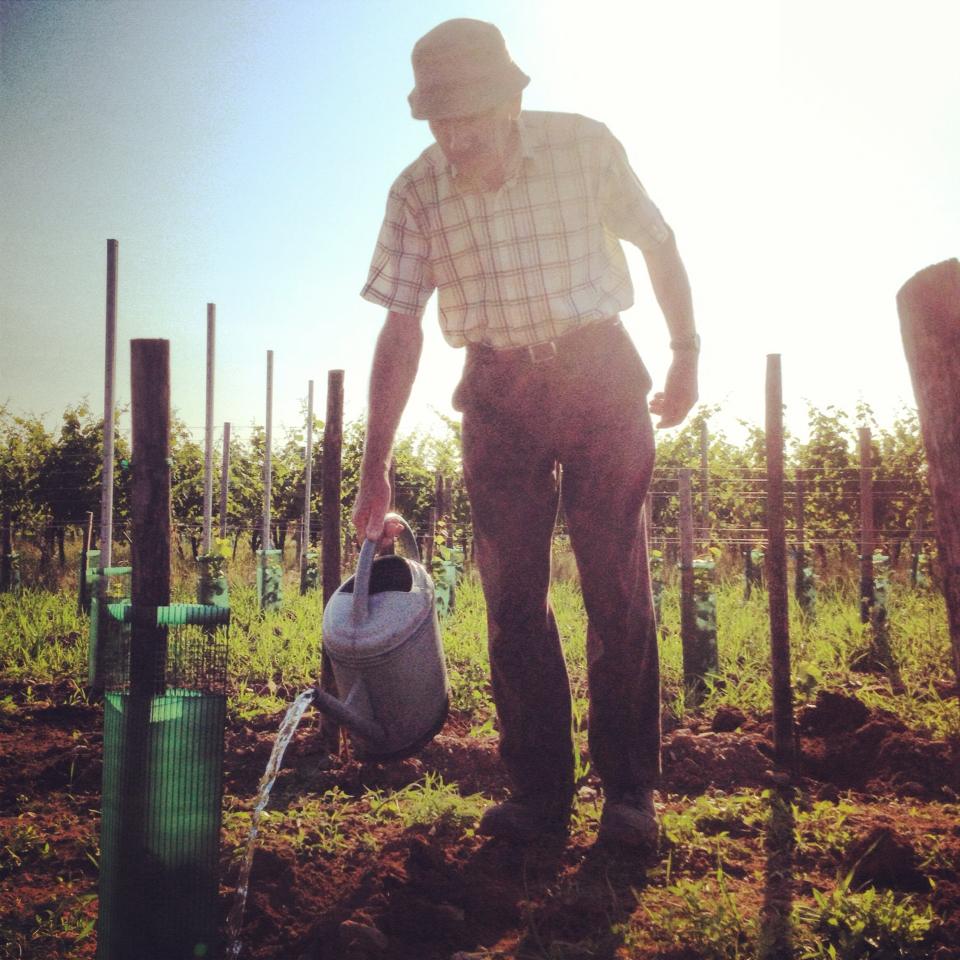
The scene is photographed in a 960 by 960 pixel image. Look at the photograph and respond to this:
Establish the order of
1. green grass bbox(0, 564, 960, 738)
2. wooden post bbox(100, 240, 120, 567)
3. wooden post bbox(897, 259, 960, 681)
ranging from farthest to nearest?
wooden post bbox(100, 240, 120, 567)
green grass bbox(0, 564, 960, 738)
wooden post bbox(897, 259, 960, 681)

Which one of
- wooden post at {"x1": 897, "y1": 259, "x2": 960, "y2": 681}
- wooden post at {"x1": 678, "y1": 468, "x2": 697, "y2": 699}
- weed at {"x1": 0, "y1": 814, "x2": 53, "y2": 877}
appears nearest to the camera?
wooden post at {"x1": 897, "y1": 259, "x2": 960, "y2": 681}

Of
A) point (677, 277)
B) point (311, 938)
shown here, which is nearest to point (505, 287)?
point (677, 277)

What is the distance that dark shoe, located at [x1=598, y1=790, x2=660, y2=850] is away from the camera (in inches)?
75.1

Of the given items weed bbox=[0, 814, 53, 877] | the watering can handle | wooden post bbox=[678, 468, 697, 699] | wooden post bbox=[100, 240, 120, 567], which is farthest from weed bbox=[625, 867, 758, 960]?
wooden post bbox=[100, 240, 120, 567]

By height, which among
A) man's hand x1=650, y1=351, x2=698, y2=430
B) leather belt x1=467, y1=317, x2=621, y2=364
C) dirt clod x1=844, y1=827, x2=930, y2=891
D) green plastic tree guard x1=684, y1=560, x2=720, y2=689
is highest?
leather belt x1=467, y1=317, x2=621, y2=364

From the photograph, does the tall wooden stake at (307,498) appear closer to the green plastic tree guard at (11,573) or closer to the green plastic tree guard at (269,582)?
the green plastic tree guard at (269,582)

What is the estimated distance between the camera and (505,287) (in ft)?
6.52

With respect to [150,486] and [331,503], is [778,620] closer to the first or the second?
[331,503]

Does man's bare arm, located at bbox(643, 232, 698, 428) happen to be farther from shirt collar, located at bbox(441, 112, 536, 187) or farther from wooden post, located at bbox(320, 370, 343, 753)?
wooden post, located at bbox(320, 370, 343, 753)

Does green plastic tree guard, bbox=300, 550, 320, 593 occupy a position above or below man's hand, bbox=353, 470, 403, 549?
below

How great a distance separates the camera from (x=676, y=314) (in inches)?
81.0

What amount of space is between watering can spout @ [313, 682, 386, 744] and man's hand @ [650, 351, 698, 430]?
107 cm

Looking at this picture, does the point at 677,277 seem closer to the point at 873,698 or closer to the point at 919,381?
the point at 919,381

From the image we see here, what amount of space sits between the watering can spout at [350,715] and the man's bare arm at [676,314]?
1.05m
